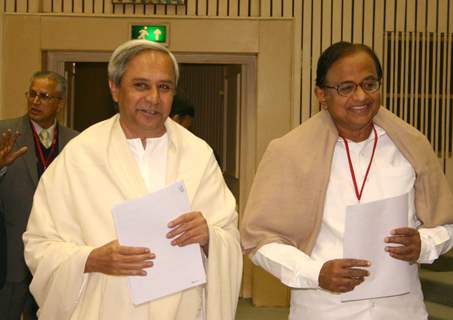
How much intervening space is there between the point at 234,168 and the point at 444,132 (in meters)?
2.14

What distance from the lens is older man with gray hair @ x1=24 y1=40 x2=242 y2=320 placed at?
256 cm

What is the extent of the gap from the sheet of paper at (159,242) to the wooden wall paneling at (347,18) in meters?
5.20

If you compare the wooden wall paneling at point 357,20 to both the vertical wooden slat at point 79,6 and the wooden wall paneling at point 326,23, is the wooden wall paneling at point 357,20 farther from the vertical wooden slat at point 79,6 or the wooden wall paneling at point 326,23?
the vertical wooden slat at point 79,6

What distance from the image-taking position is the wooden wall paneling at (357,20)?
24.1 feet

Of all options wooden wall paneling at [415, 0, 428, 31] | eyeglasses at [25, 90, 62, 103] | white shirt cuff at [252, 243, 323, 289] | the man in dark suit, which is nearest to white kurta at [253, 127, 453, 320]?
white shirt cuff at [252, 243, 323, 289]

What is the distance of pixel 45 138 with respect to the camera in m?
4.60

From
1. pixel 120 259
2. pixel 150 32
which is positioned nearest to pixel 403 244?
pixel 120 259

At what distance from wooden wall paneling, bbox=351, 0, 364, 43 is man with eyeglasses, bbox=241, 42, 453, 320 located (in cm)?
470

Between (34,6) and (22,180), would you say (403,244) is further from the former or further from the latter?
(34,6)

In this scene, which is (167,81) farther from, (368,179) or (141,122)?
(368,179)

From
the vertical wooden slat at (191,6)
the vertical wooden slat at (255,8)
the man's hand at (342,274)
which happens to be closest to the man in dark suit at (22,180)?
the man's hand at (342,274)

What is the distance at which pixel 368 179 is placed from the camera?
2.69 metres

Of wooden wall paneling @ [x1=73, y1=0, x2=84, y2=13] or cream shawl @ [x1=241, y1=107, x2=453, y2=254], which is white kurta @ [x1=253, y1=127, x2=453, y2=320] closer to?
cream shawl @ [x1=241, y1=107, x2=453, y2=254]

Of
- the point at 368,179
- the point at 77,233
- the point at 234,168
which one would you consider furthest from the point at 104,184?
the point at 234,168
